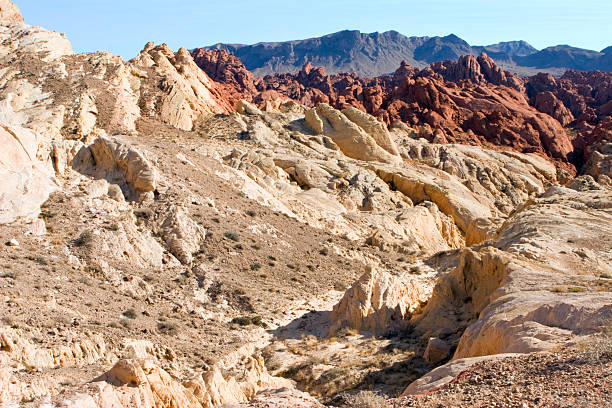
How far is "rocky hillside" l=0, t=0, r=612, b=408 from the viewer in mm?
12023

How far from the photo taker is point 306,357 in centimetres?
1972

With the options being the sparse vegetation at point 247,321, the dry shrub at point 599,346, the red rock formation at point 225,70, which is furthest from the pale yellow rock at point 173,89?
the red rock formation at point 225,70

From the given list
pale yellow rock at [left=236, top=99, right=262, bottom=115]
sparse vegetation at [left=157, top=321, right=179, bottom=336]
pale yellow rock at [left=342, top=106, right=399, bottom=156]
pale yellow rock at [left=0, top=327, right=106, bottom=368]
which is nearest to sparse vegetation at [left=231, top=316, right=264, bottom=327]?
sparse vegetation at [left=157, top=321, right=179, bottom=336]

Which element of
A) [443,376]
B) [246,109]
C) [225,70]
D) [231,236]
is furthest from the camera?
[225,70]

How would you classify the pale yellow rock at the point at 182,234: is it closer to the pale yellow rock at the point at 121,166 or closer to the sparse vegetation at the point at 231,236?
the sparse vegetation at the point at 231,236

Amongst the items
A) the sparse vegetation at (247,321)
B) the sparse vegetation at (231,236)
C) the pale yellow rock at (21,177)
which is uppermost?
the pale yellow rock at (21,177)

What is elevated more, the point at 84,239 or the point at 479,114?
the point at 479,114

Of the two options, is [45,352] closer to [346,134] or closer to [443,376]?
[443,376]

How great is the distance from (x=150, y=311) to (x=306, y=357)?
617cm

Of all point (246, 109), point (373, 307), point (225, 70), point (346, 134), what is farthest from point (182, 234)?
point (225, 70)

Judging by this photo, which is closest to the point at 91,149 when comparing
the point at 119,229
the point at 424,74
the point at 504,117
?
the point at 119,229

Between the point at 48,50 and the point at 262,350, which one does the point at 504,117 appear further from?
the point at 262,350

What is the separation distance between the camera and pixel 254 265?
27.8 m

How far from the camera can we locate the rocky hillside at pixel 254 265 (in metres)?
12.0
